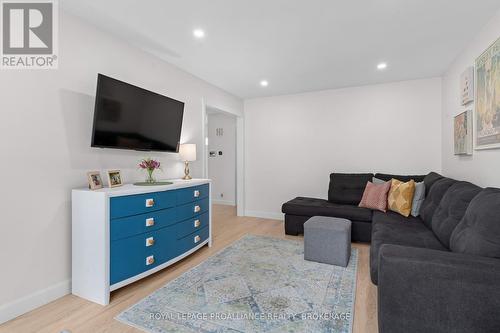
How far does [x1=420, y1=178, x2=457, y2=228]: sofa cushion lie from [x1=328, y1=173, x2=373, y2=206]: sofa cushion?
41.8 inches

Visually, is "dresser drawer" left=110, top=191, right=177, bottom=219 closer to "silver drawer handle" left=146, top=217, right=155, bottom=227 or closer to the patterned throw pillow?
"silver drawer handle" left=146, top=217, right=155, bottom=227

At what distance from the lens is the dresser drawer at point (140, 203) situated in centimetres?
203

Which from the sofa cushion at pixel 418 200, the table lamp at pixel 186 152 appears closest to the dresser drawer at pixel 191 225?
the table lamp at pixel 186 152

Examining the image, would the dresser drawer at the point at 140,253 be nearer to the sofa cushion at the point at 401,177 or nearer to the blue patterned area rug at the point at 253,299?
the blue patterned area rug at the point at 253,299

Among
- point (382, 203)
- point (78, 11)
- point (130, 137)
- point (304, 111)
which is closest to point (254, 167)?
point (304, 111)

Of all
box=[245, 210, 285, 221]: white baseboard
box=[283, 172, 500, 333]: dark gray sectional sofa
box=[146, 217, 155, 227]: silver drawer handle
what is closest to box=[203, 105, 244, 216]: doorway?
box=[245, 210, 285, 221]: white baseboard

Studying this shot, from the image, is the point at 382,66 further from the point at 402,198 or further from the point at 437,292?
the point at 437,292

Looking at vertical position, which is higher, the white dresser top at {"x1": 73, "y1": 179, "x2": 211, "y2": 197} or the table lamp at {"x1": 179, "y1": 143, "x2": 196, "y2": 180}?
the table lamp at {"x1": 179, "y1": 143, "x2": 196, "y2": 180}

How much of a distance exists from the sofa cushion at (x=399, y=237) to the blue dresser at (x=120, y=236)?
6.39ft

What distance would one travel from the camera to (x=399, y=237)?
2.19 metres

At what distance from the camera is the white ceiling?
2.01m

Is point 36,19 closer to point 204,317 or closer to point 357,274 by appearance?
point 204,317

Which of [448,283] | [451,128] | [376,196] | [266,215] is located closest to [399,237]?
[448,283]

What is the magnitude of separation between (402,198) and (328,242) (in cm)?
123
